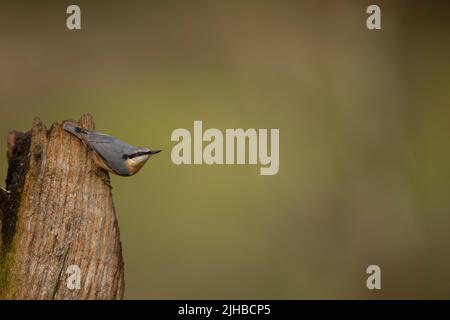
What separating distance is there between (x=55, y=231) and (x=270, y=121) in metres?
3.07

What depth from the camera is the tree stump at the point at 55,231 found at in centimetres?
279

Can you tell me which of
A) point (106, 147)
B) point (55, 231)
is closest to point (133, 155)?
point (106, 147)

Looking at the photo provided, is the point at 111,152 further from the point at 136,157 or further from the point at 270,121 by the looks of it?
the point at 270,121

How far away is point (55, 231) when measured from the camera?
9.21ft

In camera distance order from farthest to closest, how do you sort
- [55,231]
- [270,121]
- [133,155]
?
[270,121]
[133,155]
[55,231]

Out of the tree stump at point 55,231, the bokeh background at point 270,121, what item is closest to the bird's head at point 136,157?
the tree stump at point 55,231

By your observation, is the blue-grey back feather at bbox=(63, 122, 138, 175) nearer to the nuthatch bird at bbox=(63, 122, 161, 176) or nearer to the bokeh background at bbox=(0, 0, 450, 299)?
the nuthatch bird at bbox=(63, 122, 161, 176)

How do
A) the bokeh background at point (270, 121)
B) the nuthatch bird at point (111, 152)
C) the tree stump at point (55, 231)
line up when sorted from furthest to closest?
the bokeh background at point (270, 121) → the nuthatch bird at point (111, 152) → the tree stump at point (55, 231)

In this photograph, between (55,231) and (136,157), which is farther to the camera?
(136,157)

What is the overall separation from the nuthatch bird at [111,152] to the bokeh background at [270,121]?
2.15 metres

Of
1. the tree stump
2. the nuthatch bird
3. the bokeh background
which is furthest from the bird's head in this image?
the bokeh background

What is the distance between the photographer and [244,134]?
5.25 m

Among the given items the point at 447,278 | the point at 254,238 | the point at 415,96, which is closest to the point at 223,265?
the point at 254,238

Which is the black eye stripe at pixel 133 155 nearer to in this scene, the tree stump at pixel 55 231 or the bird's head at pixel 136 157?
the bird's head at pixel 136 157
